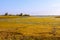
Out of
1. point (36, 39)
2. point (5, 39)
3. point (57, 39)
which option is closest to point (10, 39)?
point (5, 39)

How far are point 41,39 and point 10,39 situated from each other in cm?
311

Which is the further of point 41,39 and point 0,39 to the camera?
point 41,39

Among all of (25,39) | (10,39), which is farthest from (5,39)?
(25,39)

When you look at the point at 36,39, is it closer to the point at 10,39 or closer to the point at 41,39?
the point at 41,39

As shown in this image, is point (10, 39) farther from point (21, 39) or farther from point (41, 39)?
point (41, 39)

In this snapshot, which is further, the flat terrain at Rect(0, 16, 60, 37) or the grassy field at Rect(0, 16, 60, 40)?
the flat terrain at Rect(0, 16, 60, 37)

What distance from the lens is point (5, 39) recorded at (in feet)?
53.9

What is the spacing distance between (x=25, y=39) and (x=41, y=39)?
1.59 m

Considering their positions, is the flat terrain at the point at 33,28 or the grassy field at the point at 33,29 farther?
the flat terrain at the point at 33,28

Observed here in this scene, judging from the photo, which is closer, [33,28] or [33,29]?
[33,29]

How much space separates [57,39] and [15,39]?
4103 mm

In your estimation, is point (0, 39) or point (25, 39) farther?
point (25, 39)

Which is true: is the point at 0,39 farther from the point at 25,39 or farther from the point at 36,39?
the point at 36,39

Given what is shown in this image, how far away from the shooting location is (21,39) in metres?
17.0
